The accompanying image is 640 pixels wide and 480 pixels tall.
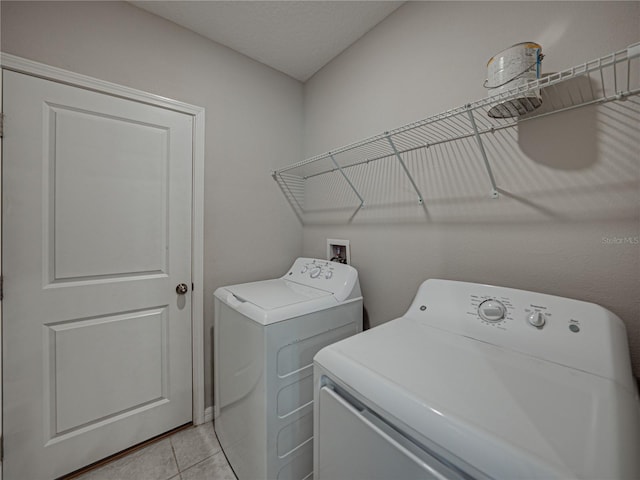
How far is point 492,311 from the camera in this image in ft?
3.19

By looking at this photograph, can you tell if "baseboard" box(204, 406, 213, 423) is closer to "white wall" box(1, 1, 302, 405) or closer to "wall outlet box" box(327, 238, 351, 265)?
"white wall" box(1, 1, 302, 405)

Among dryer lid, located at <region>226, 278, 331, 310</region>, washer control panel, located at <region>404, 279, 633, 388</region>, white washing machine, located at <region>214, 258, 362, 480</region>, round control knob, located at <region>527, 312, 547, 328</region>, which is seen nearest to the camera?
washer control panel, located at <region>404, 279, 633, 388</region>

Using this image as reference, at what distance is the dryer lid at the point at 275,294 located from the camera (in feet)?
4.40

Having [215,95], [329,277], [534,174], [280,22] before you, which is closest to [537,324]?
[534,174]

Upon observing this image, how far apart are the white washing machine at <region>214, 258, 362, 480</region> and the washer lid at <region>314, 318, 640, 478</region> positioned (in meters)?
0.38

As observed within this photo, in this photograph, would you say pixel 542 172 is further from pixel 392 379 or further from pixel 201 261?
pixel 201 261

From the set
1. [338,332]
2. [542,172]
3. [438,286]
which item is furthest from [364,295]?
[542,172]

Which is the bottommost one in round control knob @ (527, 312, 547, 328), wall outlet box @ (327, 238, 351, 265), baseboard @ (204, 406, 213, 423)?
baseboard @ (204, 406, 213, 423)

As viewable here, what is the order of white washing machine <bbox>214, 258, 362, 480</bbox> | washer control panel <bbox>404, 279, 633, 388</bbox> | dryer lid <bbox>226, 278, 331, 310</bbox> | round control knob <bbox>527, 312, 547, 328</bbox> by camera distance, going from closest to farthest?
washer control panel <bbox>404, 279, 633, 388</bbox> < round control knob <bbox>527, 312, 547, 328</bbox> < white washing machine <bbox>214, 258, 362, 480</bbox> < dryer lid <bbox>226, 278, 331, 310</bbox>

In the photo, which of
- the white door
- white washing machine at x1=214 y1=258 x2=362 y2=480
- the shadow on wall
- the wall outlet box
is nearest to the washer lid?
white washing machine at x1=214 y1=258 x2=362 y2=480

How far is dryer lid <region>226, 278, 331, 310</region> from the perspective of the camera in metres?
1.34

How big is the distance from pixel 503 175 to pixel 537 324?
63 centimetres

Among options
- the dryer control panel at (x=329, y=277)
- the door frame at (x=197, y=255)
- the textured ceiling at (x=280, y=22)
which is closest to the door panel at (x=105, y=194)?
the door frame at (x=197, y=255)

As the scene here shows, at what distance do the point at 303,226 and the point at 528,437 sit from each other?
197 cm
